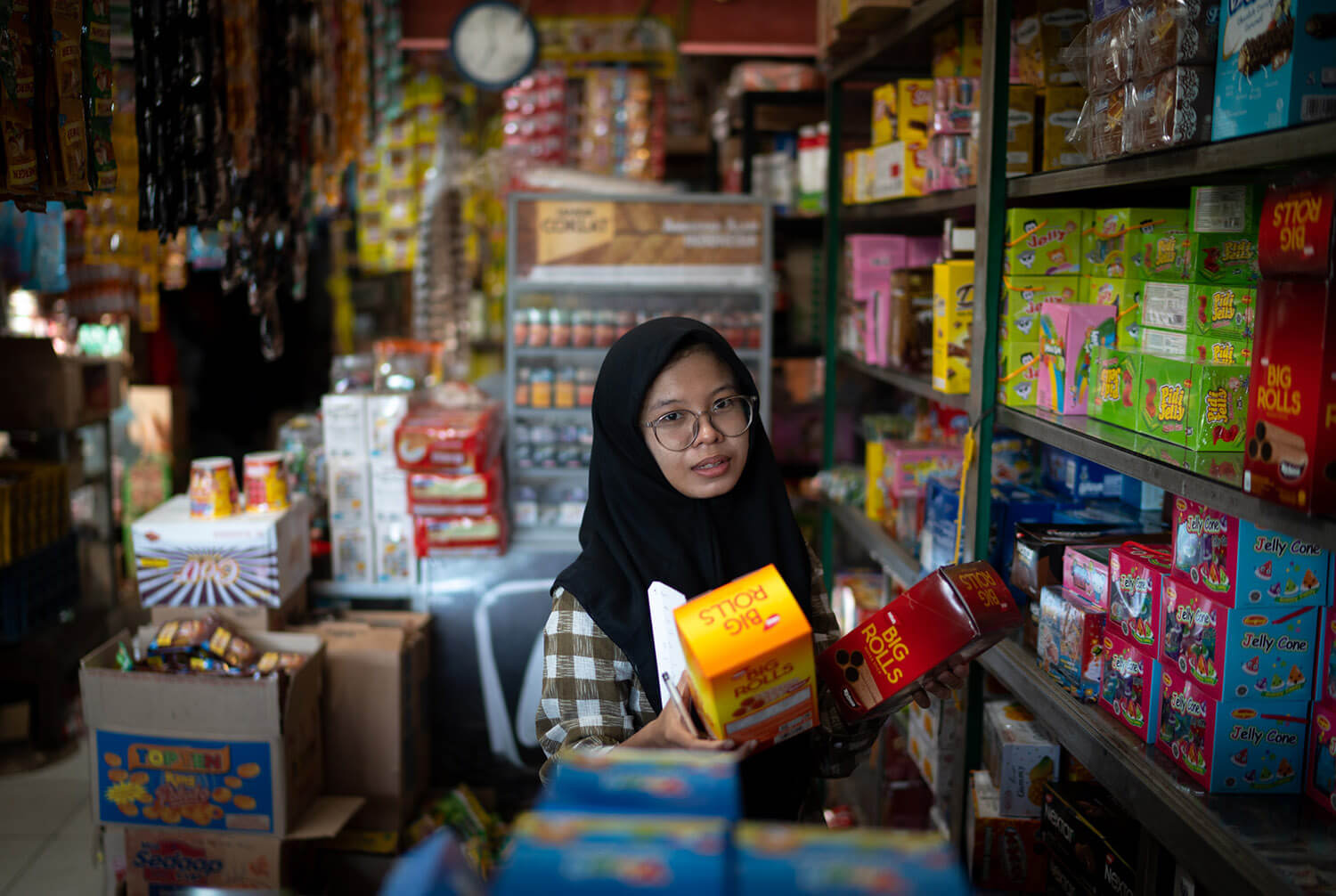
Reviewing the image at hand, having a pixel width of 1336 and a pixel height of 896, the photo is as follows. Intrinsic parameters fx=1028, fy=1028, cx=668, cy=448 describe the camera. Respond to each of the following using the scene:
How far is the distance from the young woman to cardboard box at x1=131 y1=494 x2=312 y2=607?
1.91 m

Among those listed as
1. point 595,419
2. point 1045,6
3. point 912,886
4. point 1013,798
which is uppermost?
point 1045,6

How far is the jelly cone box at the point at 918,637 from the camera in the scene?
62.9 inches

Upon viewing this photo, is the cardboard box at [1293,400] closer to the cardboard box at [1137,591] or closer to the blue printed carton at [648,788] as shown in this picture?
the cardboard box at [1137,591]

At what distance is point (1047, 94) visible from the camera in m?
2.46

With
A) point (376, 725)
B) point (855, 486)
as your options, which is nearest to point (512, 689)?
point (376, 725)

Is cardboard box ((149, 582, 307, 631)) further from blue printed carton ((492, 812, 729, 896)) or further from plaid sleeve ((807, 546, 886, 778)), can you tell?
blue printed carton ((492, 812, 729, 896))

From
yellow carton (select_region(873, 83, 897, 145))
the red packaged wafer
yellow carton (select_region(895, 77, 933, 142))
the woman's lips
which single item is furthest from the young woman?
the red packaged wafer

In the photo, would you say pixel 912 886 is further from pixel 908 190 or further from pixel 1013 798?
pixel 908 190

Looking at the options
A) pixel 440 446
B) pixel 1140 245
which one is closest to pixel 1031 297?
pixel 1140 245

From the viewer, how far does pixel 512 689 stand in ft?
13.4

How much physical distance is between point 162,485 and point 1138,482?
569cm

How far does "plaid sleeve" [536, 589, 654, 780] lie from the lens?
1.75 m

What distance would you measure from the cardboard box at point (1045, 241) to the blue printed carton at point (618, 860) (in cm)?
190

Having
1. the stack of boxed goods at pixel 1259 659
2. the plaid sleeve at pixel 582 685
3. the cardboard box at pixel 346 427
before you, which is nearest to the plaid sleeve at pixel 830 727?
the plaid sleeve at pixel 582 685
